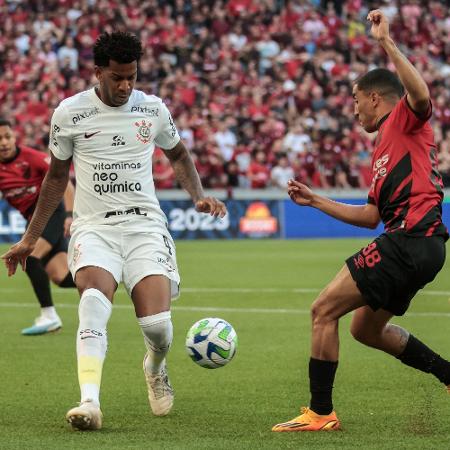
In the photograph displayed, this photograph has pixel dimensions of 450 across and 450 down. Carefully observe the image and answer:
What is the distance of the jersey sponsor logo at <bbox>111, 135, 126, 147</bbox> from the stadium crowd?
63.0ft

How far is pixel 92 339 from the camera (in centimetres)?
667

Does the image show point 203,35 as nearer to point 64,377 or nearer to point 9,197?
point 9,197

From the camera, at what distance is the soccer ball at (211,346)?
746cm

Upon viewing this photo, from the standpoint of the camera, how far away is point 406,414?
7.14 meters

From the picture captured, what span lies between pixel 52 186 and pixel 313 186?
21.1m

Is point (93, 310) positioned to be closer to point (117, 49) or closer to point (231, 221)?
point (117, 49)

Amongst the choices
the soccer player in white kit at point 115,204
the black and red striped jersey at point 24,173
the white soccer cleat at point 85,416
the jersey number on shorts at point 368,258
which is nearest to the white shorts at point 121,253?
the soccer player in white kit at point 115,204

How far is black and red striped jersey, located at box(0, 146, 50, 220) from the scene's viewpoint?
39.0 feet

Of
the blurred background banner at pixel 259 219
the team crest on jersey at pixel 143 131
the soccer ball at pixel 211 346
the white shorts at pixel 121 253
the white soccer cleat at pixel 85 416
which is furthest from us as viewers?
the blurred background banner at pixel 259 219

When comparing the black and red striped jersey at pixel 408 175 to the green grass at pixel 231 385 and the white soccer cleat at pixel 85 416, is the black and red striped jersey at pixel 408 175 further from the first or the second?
the white soccer cleat at pixel 85 416

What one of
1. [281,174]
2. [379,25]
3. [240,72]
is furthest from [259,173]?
[379,25]

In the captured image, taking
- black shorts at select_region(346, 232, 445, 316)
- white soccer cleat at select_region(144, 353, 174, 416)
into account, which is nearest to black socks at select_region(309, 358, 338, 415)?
black shorts at select_region(346, 232, 445, 316)

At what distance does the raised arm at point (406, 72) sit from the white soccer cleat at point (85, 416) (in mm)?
2555

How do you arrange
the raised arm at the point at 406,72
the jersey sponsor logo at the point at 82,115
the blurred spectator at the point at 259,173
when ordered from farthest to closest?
the blurred spectator at the point at 259,173
the jersey sponsor logo at the point at 82,115
the raised arm at the point at 406,72
